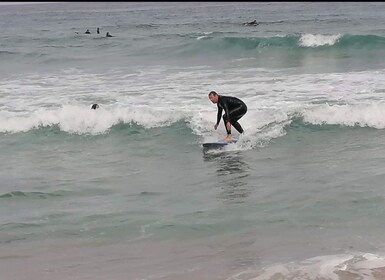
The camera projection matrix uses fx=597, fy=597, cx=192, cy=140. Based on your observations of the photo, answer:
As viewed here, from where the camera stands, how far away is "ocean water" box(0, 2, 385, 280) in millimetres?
6270

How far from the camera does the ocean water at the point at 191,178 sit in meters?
6.27

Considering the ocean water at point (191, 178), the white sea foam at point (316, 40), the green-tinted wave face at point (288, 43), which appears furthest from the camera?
the white sea foam at point (316, 40)

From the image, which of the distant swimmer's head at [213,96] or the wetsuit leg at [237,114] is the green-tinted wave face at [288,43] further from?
the distant swimmer's head at [213,96]

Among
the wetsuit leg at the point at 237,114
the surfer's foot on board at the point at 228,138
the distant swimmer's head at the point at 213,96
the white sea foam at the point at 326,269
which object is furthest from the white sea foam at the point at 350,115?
the white sea foam at the point at 326,269

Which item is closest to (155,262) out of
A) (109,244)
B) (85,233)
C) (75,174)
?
(109,244)

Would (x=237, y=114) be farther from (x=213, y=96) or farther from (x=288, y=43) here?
(x=288, y=43)

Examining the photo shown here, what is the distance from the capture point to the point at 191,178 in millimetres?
9711

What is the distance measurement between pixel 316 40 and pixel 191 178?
2358 centimetres

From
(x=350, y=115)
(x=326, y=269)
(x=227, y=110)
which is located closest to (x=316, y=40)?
(x=350, y=115)

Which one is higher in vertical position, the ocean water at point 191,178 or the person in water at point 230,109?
the person in water at point 230,109

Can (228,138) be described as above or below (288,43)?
below

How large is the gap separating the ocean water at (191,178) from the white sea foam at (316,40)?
8.99 metres

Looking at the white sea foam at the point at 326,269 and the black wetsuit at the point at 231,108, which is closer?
the white sea foam at the point at 326,269

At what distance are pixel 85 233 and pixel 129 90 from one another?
11507 mm
